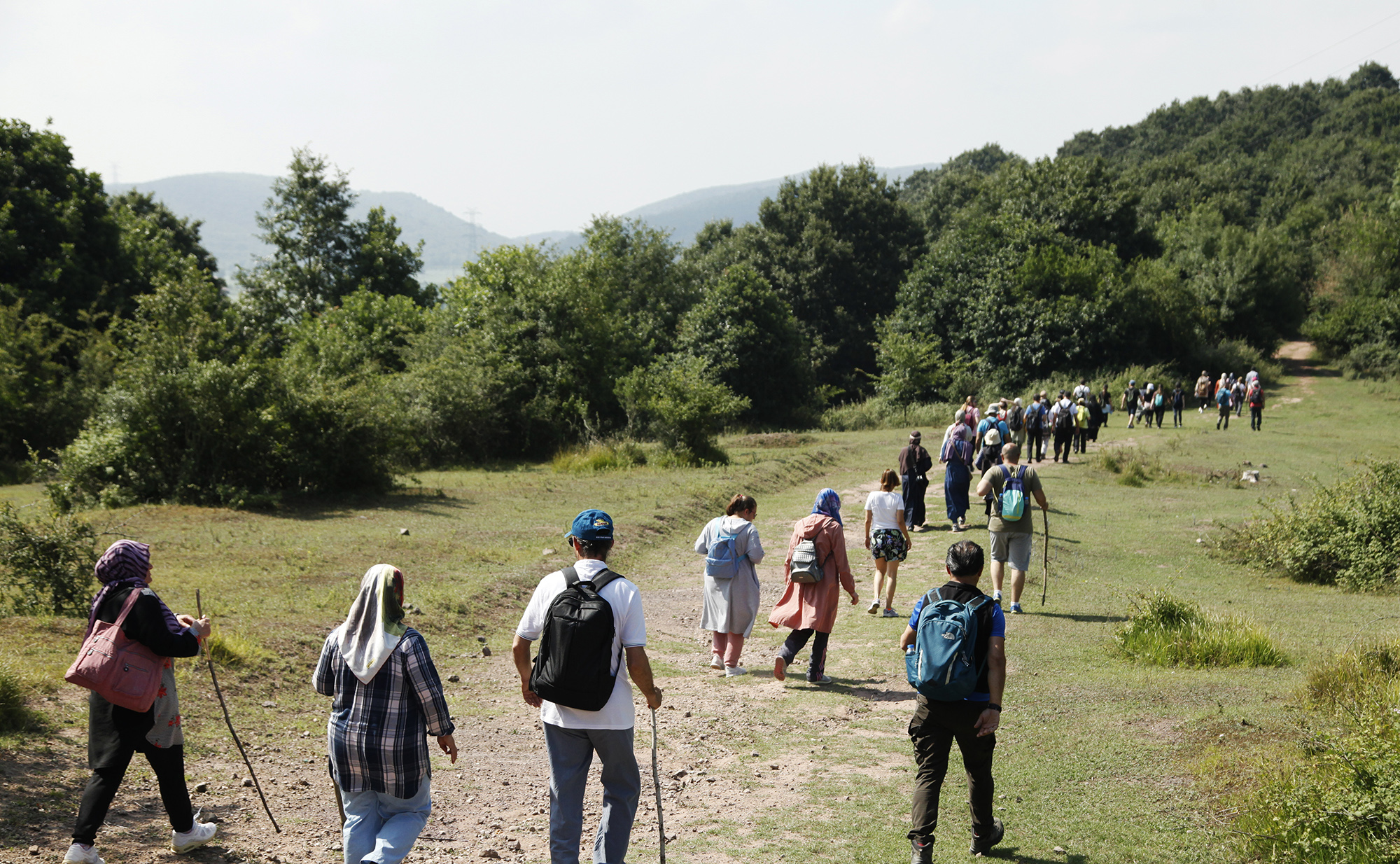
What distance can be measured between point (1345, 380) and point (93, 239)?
56361mm

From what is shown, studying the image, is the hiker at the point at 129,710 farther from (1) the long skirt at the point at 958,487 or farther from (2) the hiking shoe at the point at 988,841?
(1) the long skirt at the point at 958,487

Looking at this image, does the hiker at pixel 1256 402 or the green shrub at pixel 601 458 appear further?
the hiker at pixel 1256 402

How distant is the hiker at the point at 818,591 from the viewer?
26.9 ft

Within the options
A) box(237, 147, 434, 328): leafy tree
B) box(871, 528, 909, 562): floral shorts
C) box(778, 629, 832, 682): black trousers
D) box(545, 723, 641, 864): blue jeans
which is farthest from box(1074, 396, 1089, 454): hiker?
box(237, 147, 434, 328): leafy tree

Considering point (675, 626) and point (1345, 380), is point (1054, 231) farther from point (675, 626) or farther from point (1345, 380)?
point (675, 626)

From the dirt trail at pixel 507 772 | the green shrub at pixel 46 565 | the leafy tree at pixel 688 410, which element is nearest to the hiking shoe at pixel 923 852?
the dirt trail at pixel 507 772

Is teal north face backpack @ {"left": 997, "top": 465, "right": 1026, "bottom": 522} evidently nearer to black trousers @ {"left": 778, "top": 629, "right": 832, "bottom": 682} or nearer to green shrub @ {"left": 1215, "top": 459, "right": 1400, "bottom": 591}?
black trousers @ {"left": 778, "top": 629, "right": 832, "bottom": 682}

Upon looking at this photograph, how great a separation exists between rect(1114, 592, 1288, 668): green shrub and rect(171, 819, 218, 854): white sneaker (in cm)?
787

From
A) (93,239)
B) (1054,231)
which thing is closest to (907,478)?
(93,239)

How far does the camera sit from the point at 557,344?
3094 cm

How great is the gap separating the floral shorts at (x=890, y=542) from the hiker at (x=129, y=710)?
273 inches

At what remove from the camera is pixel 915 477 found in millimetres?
14977

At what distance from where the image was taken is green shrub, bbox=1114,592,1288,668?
8.44 meters

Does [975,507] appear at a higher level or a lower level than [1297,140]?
lower
